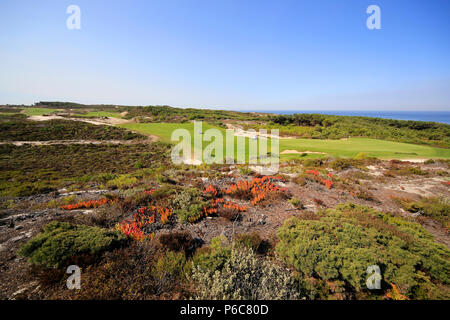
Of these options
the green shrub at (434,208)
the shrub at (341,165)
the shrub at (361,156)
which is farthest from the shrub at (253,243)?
the shrub at (361,156)

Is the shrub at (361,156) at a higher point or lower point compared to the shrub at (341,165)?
higher

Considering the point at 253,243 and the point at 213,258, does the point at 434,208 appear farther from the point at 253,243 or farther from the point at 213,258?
the point at 213,258

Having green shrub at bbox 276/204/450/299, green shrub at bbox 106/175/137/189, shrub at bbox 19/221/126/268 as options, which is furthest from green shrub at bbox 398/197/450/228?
green shrub at bbox 106/175/137/189

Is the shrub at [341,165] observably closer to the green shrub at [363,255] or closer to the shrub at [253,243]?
the green shrub at [363,255]

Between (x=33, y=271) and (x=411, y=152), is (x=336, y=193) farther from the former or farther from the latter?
(x=411, y=152)

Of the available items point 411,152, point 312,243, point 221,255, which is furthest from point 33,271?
point 411,152

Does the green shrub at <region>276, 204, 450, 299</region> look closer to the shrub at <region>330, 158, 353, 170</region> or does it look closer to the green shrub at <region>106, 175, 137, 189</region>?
the green shrub at <region>106, 175, 137, 189</region>
